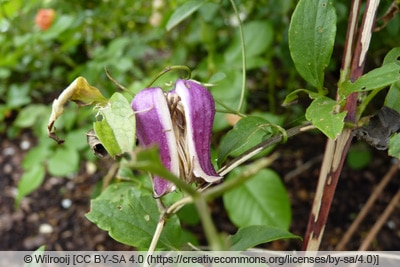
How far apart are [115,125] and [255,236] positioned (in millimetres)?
198

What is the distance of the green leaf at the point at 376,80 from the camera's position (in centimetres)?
42

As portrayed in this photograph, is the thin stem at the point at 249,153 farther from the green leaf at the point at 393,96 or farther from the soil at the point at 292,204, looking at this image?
the soil at the point at 292,204

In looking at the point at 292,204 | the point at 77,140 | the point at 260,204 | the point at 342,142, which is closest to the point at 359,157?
the point at 292,204

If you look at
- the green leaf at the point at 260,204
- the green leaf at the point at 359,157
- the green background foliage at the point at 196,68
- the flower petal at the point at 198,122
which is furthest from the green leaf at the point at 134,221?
the green leaf at the point at 359,157

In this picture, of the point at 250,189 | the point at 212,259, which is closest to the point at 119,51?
the point at 250,189

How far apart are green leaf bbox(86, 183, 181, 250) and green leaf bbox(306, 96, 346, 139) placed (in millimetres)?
184

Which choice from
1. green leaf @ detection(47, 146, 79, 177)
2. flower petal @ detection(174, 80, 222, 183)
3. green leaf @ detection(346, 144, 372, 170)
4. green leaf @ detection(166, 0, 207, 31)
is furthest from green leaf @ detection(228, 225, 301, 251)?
green leaf @ detection(346, 144, 372, 170)

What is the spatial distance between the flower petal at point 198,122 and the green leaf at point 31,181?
638 mm

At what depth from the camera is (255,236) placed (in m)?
0.52

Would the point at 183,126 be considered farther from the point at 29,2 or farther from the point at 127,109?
the point at 29,2

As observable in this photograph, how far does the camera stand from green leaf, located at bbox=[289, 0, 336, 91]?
0.47 meters

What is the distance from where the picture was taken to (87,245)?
116 cm

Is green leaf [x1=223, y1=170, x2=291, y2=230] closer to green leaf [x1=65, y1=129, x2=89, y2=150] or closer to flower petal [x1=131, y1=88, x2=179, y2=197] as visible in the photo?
green leaf [x1=65, y1=129, x2=89, y2=150]

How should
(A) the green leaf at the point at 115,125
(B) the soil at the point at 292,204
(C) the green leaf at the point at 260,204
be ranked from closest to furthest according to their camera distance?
(A) the green leaf at the point at 115,125, (C) the green leaf at the point at 260,204, (B) the soil at the point at 292,204
